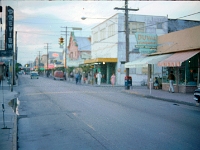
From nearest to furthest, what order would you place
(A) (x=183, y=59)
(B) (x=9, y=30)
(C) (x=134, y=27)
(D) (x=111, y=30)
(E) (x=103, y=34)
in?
(A) (x=183, y=59), (B) (x=9, y=30), (C) (x=134, y=27), (D) (x=111, y=30), (E) (x=103, y=34)

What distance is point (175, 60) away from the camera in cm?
1975

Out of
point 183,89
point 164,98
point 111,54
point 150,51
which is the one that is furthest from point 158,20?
point 164,98

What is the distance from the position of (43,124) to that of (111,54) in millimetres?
30595

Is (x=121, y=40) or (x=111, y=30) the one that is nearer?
(x=121, y=40)

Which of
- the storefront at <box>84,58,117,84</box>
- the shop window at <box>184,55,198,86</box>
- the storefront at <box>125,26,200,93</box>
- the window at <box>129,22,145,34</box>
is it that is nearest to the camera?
the storefront at <box>125,26,200,93</box>

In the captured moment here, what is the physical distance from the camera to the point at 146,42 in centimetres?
2492

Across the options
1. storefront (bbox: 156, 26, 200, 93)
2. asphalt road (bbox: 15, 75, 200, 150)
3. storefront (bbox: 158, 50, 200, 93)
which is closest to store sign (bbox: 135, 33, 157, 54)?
storefront (bbox: 156, 26, 200, 93)

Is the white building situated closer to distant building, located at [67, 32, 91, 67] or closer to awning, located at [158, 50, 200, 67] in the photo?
awning, located at [158, 50, 200, 67]

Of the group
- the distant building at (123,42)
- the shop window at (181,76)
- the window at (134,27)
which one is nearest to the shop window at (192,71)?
the shop window at (181,76)

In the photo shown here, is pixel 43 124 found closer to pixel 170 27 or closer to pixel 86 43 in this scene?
pixel 170 27

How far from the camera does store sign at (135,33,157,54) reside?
78.9ft

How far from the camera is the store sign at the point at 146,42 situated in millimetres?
24062

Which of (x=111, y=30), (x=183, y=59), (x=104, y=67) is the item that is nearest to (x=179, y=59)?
(x=183, y=59)

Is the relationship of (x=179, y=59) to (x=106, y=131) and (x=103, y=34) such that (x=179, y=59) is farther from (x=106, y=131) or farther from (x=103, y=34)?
(x=103, y=34)
